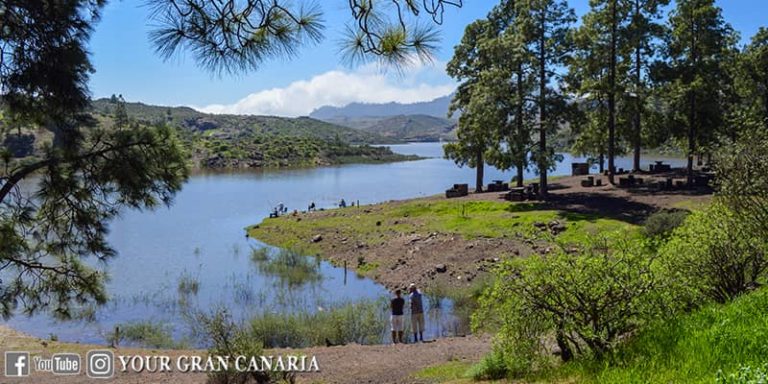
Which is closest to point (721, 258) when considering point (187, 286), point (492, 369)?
point (492, 369)

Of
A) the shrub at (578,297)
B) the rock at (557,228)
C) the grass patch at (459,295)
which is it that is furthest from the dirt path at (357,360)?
the rock at (557,228)

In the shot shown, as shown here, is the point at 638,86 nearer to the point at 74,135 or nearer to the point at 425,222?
the point at 425,222

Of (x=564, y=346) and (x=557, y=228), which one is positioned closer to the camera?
(x=564, y=346)

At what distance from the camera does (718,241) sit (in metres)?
8.50

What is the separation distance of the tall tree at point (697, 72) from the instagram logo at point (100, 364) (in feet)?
102

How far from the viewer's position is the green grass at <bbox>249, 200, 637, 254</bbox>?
27188 mm

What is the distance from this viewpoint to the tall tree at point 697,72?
109 ft

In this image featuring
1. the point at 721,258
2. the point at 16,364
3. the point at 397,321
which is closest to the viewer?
the point at 721,258

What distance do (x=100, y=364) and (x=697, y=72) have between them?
111 feet

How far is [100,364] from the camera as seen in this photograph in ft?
45.5

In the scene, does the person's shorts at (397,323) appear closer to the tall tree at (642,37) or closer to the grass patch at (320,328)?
the grass patch at (320,328)

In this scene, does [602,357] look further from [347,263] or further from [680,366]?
[347,263]

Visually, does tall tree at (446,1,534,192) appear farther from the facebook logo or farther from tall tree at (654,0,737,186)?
the facebook logo

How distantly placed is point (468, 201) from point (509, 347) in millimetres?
28770
